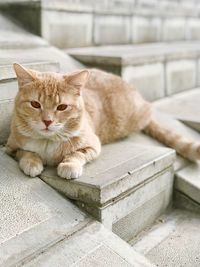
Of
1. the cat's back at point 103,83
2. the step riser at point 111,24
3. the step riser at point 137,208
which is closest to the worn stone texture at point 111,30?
the step riser at point 111,24

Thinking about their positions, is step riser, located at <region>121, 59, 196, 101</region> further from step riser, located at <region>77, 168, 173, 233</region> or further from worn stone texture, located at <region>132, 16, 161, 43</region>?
step riser, located at <region>77, 168, 173, 233</region>

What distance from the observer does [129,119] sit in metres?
2.28

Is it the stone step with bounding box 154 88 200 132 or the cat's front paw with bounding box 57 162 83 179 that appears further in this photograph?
the stone step with bounding box 154 88 200 132

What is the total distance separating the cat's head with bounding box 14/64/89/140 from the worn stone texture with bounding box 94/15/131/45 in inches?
68.6

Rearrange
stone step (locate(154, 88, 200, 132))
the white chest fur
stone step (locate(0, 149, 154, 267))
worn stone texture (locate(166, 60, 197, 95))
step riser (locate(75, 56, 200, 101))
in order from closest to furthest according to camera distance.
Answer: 1. stone step (locate(0, 149, 154, 267))
2. the white chest fur
3. stone step (locate(154, 88, 200, 132))
4. step riser (locate(75, 56, 200, 101))
5. worn stone texture (locate(166, 60, 197, 95))

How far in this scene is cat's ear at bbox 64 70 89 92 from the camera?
1.60m

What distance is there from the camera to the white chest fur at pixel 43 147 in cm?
169

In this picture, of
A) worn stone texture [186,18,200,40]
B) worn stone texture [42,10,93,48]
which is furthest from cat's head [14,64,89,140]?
worn stone texture [186,18,200,40]

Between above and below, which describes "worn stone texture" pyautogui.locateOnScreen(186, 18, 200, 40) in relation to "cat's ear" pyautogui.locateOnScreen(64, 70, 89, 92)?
above

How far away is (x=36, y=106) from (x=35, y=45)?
1.16 m

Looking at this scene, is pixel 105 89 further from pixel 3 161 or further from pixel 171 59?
pixel 171 59

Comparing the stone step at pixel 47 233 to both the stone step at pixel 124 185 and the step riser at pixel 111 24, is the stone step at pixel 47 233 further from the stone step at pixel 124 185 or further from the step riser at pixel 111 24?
the step riser at pixel 111 24

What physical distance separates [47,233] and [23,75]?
668mm

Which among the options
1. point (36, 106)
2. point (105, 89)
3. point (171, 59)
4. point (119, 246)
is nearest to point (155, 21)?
point (171, 59)
